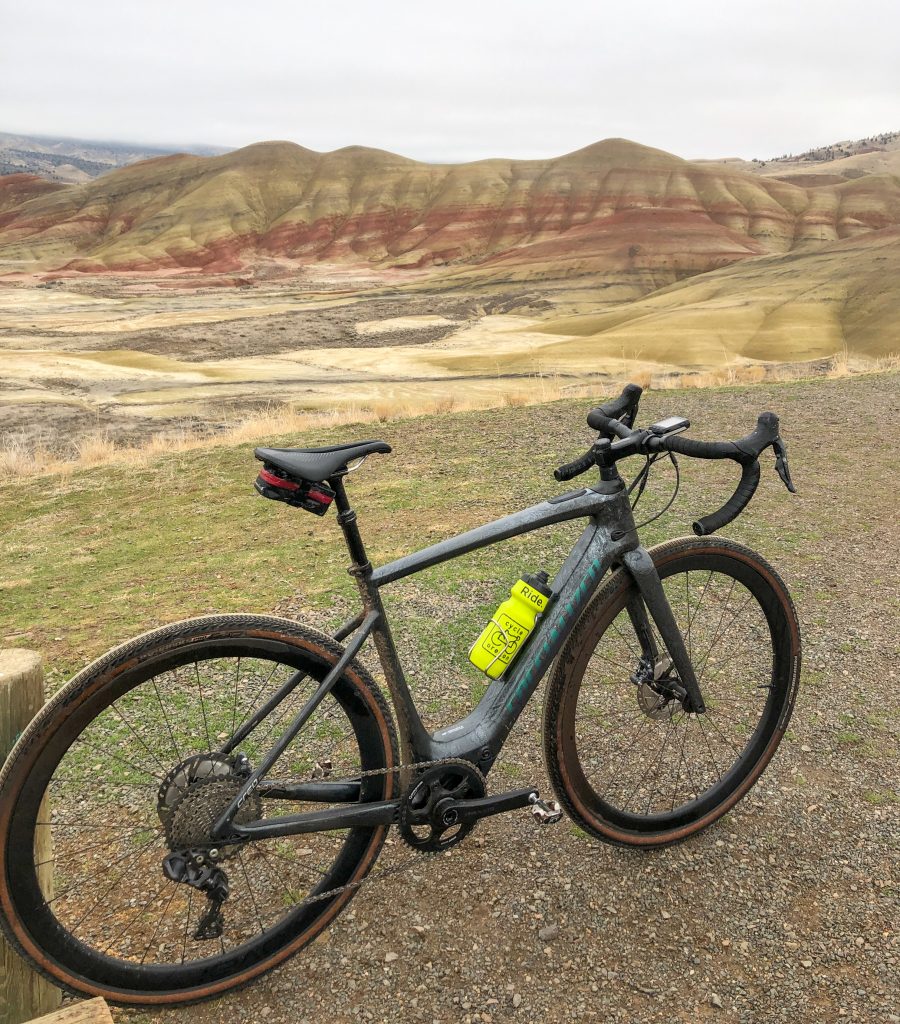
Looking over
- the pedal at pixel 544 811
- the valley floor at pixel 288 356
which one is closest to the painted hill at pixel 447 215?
the valley floor at pixel 288 356

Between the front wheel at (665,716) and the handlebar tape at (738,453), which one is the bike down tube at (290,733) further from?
the handlebar tape at (738,453)

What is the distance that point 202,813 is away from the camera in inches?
88.7

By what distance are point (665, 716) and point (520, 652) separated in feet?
2.69

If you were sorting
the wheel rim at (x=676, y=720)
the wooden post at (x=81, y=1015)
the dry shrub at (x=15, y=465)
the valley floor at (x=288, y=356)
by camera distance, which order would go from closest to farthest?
the wooden post at (x=81, y=1015) → the wheel rim at (x=676, y=720) → the dry shrub at (x=15, y=465) → the valley floor at (x=288, y=356)

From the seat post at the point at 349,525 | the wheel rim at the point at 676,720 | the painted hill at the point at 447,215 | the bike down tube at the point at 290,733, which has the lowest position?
the wheel rim at the point at 676,720

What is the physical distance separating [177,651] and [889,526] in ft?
22.7

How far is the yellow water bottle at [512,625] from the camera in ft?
8.56

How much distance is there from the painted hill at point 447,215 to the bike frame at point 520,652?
78108 millimetres

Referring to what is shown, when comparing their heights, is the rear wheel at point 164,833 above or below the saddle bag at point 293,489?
below

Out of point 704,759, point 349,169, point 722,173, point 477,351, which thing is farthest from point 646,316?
point 349,169

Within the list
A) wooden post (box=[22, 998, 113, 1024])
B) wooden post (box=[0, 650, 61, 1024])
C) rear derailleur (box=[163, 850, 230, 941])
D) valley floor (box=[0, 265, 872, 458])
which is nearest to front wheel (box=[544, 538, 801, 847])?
rear derailleur (box=[163, 850, 230, 941])

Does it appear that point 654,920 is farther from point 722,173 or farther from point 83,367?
point 722,173

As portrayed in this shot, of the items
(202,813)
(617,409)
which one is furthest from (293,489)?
(617,409)

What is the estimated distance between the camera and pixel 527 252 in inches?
3504
